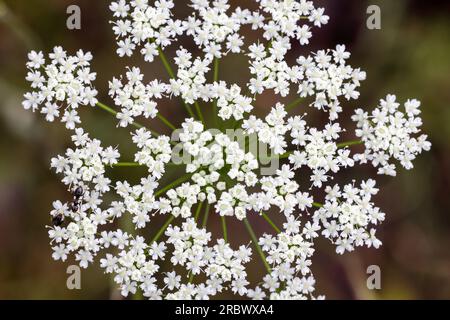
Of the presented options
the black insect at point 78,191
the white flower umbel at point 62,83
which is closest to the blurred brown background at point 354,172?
the white flower umbel at point 62,83

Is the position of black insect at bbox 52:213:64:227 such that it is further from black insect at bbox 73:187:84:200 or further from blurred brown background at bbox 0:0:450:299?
blurred brown background at bbox 0:0:450:299

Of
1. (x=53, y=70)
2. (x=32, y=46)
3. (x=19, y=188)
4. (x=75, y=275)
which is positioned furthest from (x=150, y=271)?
(x=32, y=46)

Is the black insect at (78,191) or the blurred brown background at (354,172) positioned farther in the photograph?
the blurred brown background at (354,172)

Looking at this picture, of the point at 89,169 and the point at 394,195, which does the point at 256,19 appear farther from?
the point at 394,195

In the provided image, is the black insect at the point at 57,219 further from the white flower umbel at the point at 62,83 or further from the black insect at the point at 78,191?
the white flower umbel at the point at 62,83

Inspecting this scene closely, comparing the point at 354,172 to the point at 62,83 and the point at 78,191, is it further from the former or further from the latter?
→ the point at 62,83

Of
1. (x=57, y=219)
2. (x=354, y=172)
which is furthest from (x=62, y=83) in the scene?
(x=354, y=172)

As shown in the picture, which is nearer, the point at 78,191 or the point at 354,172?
the point at 78,191

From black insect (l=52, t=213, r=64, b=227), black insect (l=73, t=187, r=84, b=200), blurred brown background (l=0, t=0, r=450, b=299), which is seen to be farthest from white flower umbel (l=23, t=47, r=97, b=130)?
blurred brown background (l=0, t=0, r=450, b=299)

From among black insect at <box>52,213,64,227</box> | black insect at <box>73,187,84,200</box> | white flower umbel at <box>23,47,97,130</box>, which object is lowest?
black insect at <box>52,213,64,227</box>
